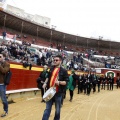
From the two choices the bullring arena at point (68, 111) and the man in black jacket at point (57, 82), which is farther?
the bullring arena at point (68, 111)

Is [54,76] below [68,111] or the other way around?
the other way around

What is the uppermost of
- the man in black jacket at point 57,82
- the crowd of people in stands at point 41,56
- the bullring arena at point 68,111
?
the crowd of people in stands at point 41,56

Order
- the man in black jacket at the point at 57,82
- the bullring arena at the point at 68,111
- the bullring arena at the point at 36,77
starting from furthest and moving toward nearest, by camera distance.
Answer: the bullring arena at the point at 36,77
the bullring arena at the point at 68,111
the man in black jacket at the point at 57,82

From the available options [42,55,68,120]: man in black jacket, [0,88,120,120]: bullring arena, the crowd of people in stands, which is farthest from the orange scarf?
the crowd of people in stands

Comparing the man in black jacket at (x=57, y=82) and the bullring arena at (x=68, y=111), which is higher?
the man in black jacket at (x=57, y=82)

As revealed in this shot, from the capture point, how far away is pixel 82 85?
1700cm

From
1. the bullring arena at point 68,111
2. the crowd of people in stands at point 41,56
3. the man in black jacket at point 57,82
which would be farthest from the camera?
the crowd of people in stands at point 41,56

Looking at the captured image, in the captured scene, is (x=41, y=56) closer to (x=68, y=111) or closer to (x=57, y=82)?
(x=68, y=111)

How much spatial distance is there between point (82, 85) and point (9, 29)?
48.3ft

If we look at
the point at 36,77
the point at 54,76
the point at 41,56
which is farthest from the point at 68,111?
the point at 41,56

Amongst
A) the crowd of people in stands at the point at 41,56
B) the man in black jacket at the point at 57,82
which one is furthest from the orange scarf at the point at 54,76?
the crowd of people in stands at the point at 41,56

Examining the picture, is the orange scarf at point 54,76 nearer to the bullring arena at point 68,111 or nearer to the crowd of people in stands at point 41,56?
the bullring arena at point 68,111

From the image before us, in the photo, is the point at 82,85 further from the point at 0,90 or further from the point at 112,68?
the point at 112,68

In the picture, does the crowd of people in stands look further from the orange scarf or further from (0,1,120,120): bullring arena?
the orange scarf
